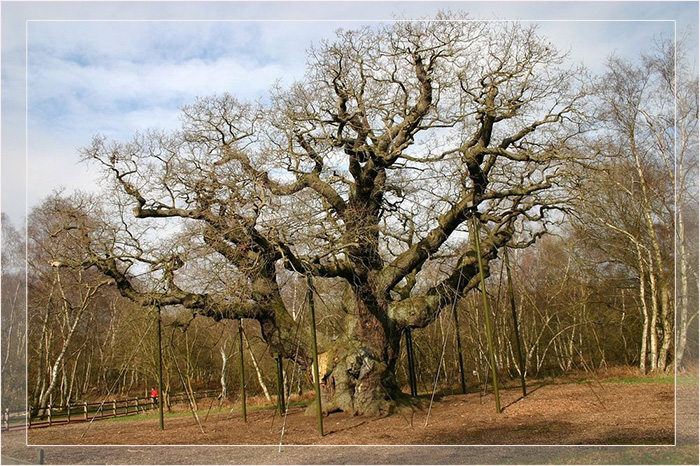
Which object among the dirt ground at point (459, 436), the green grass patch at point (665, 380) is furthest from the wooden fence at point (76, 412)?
the green grass patch at point (665, 380)

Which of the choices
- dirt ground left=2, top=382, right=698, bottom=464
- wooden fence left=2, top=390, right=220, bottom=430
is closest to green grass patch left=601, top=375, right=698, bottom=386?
dirt ground left=2, top=382, right=698, bottom=464

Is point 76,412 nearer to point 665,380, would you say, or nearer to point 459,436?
point 459,436

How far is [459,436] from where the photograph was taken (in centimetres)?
944

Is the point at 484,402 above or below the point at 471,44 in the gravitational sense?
below

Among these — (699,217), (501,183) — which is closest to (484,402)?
(501,183)

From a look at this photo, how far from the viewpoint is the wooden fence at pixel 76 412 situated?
9.17m

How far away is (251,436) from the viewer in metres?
11.5

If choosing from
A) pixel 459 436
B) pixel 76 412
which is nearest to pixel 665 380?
Answer: pixel 459 436

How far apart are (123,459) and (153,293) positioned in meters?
3.88

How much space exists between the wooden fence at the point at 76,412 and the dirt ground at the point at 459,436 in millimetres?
271

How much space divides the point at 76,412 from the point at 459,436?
56.3 feet

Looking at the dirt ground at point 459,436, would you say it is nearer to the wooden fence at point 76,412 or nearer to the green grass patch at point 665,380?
the green grass patch at point 665,380

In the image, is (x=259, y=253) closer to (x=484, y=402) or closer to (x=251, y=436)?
(x=251, y=436)

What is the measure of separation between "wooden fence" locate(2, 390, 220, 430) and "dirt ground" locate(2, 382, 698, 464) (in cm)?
27
